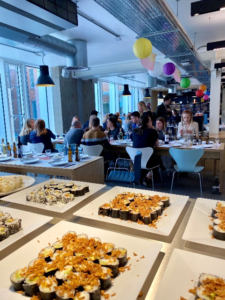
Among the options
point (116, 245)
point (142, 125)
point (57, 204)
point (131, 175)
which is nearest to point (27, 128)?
point (142, 125)

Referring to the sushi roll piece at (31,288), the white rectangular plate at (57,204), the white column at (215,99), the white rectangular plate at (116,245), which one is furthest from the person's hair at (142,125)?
the sushi roll piece at (31,288)

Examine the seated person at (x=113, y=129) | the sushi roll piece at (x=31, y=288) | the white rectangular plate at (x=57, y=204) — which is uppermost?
the seated person at (x=113, y=129)

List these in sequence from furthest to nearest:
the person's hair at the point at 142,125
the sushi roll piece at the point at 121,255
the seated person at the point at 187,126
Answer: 1. the seated person at the point at 187,126
2. the person's hair at the point at 142,125
3. the sushi roll piece at the point at 121,255

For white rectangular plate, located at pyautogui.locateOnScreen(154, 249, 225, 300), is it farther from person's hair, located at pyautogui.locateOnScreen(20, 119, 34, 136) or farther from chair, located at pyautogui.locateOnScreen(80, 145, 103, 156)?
person's hair, located at pyautogui.locateOnScreen(20, 119, 34, 136)

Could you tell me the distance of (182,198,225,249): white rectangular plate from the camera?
100cm

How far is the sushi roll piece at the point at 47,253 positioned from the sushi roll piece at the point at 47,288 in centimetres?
12

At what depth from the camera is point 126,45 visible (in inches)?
240

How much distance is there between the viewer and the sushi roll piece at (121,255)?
2.94 feet

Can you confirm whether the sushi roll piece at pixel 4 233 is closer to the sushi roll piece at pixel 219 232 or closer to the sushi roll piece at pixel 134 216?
the sushi roll piece at pixel 134 216

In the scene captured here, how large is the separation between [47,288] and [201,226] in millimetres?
747

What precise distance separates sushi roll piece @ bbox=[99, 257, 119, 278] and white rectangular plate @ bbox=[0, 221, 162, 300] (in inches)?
0.8

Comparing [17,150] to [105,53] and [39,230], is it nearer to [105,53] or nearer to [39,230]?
[39,230]

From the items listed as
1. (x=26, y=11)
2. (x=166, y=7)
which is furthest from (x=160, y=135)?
(x=26, y=11)

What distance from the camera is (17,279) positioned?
826 millimetres
